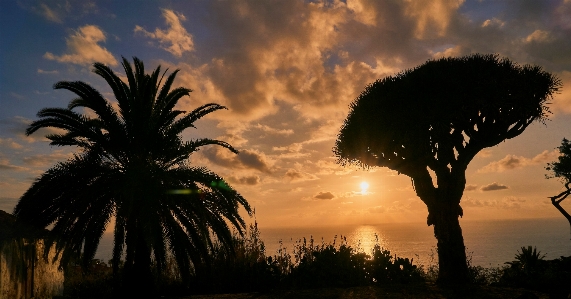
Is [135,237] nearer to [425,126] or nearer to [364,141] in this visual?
[364,141]

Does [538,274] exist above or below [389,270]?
below

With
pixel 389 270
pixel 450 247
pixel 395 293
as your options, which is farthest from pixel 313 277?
pixel 450 247

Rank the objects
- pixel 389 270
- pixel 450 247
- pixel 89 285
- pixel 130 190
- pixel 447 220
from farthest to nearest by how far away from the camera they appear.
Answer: pixel 447 220 → pixel 89 285 → pixel 450 247 → pixel 389 270 → pixel 130 190

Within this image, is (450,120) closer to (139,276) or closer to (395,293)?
(395,293)

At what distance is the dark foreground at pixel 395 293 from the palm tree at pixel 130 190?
1930 millimetres

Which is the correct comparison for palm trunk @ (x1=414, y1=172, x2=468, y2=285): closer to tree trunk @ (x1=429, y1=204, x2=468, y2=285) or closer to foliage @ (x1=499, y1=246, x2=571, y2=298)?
tree trunk @ (x1=429, y1=204, x2=468, y2=285)

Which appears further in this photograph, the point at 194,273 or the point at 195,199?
the point at 194,273

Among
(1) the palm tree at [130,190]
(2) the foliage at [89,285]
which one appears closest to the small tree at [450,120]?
(1) the palm tree at [130,190]

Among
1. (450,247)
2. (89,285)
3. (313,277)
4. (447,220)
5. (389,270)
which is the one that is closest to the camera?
(313,277)

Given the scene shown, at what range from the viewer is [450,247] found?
13367mm

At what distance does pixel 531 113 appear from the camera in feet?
45.4

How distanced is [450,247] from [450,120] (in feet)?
13.5

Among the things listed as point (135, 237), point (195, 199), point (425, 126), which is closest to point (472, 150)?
point (425, 126)

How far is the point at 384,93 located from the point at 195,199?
7.82m
